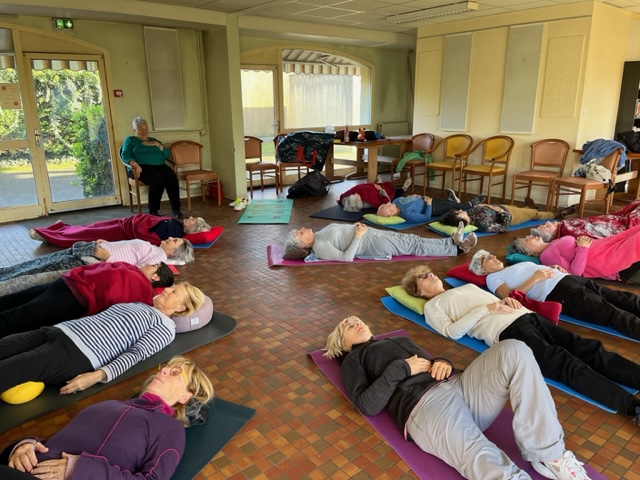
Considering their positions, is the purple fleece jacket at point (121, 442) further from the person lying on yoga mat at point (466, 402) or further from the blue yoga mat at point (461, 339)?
the blue yoga mat at point (461, 339)

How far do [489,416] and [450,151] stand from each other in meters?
6.23

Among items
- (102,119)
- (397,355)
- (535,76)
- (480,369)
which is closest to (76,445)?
(397,355)

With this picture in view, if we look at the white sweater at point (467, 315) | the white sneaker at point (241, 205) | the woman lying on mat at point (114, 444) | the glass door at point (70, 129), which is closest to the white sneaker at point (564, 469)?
the white sweater at point (467, 315)

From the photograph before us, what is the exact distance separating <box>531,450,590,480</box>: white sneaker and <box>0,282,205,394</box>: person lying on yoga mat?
→ 78.7 inches

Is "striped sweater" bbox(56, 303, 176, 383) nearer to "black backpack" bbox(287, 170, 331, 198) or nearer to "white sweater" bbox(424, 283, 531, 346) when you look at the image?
"white sweater" bbox(424, 283, 531, 346)

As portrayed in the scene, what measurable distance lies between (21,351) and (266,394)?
1233mm

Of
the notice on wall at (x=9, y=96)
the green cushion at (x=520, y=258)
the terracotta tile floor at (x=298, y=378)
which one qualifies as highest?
the notice on wall at (x=9, y=96)

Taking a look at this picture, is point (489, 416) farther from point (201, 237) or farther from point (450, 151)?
point (450, 151)

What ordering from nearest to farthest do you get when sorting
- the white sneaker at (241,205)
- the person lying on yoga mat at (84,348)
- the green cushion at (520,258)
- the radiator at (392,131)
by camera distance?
the person lying on yoga mat at (84,348) → the green cushion at (520,258) → the white sneaker at (241,205) → the radiator at (392,131)

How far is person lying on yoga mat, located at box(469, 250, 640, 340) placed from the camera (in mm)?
2991

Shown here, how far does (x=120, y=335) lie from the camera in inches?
101

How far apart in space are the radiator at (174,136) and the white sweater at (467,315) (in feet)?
17.7

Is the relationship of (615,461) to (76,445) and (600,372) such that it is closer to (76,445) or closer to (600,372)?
(600,372)

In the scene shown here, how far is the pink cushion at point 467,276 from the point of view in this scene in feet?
12.1
